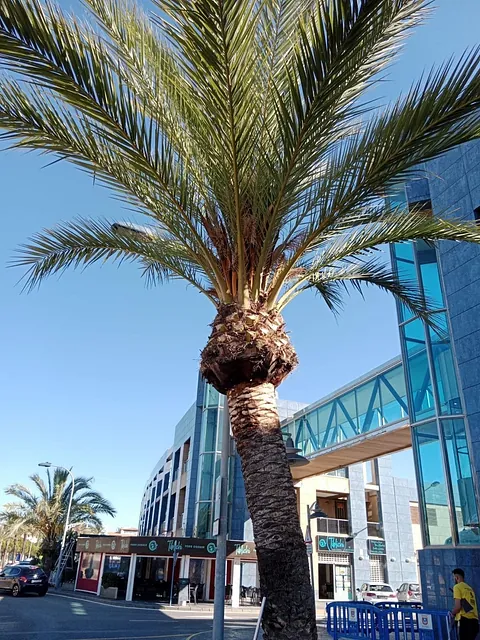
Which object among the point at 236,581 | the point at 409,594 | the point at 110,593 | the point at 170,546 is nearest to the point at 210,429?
the point at 170,546

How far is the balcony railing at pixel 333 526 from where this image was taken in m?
29.9

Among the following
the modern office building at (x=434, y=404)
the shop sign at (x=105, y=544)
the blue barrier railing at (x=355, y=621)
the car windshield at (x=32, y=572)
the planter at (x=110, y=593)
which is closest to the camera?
the blue barrier railing at (x=355, y=621)

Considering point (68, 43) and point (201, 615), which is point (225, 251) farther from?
point (201, 615)

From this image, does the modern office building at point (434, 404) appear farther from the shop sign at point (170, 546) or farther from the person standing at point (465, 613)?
the shop sign at point (170, 546)

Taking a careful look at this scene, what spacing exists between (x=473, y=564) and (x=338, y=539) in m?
20.9

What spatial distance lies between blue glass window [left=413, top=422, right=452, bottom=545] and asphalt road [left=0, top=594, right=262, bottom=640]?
5.53 meters

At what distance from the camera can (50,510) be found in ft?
114

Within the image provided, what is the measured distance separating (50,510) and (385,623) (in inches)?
1207

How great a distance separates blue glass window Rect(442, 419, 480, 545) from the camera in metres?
10.7

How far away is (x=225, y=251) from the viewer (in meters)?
6.54

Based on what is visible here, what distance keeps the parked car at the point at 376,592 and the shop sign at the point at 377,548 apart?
1.63 meters

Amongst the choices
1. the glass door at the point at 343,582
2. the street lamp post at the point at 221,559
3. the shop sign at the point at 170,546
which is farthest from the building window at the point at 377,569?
the street lamp post at the point at 221,559

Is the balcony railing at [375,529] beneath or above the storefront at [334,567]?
above

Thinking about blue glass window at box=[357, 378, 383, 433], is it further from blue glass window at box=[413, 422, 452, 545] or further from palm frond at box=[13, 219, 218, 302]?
palm frond at box=[13, 219, 218, 302]
